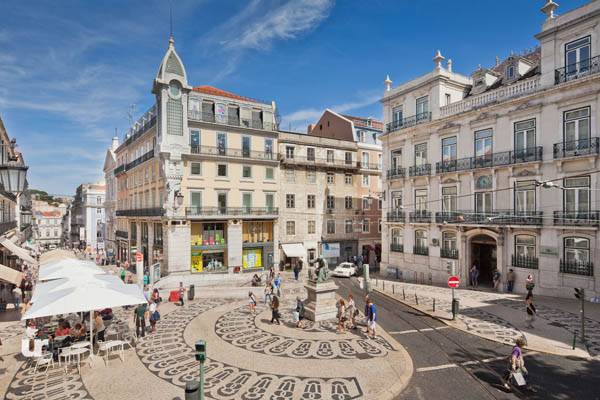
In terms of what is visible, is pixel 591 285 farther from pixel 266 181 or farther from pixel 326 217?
pixel 266 181

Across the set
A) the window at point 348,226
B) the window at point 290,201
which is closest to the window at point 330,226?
the window at point 348,226

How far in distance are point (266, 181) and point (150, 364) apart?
2380 cm

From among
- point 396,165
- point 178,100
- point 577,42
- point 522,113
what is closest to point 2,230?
point 178,100

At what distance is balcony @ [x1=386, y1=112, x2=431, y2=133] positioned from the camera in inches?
1131

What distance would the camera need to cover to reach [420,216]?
94.0 ft

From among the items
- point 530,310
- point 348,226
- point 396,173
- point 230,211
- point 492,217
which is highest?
point 396,173

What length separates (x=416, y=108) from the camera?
29656 millimetres

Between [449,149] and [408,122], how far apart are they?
15.7 feet

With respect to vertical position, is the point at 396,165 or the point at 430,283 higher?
the point at 396,165

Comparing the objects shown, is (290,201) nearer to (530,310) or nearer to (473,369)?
(530,310)

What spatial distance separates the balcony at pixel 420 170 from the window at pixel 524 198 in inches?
273

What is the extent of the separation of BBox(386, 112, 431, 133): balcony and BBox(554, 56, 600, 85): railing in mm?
9144

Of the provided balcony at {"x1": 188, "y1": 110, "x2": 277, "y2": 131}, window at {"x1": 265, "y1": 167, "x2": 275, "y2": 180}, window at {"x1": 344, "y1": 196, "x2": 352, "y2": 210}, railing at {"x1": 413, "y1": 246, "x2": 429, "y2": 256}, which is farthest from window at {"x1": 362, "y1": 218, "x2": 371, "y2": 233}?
balcony at {"x1": 188, "y1": 110, "x2": 277, "y2": 131}

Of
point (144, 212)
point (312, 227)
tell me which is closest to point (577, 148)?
Answer: point (312, 227)
